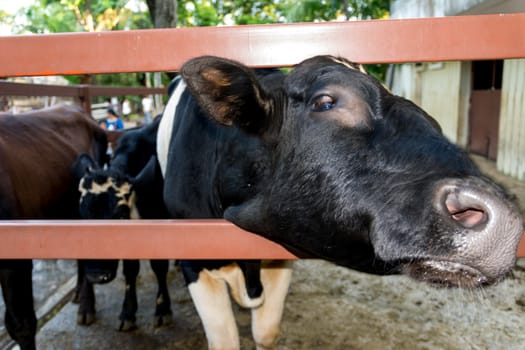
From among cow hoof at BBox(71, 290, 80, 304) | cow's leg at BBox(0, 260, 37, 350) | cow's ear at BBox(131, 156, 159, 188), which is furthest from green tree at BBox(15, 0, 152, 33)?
cow's leg at BBox(0, 260, 37, 350)

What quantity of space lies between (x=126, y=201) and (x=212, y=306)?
3.39 ft

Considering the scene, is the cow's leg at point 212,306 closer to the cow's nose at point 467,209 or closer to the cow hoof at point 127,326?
the cow hoof at point 127,326

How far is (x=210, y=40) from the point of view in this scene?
4.65ft

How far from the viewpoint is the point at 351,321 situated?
3.09 meters

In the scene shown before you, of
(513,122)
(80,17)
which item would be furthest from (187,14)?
(513,122)

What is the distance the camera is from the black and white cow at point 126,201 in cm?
287

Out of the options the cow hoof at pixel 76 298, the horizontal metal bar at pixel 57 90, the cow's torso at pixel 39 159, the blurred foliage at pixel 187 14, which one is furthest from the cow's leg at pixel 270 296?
the blurred foliage at pixel 187 14

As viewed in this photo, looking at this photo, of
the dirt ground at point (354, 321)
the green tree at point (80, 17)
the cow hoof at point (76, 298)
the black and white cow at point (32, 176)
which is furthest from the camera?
the green tree at point (80, 17)

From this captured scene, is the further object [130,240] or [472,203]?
[130,240]

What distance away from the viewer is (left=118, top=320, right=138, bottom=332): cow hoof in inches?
125

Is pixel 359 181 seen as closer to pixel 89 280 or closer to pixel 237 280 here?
pixel 237 280

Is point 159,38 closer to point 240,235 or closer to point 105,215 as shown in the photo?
point 240,235

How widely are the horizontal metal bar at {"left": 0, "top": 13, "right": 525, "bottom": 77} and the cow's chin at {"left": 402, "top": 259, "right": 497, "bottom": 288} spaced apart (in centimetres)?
61

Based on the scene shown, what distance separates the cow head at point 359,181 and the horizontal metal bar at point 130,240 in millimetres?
106
